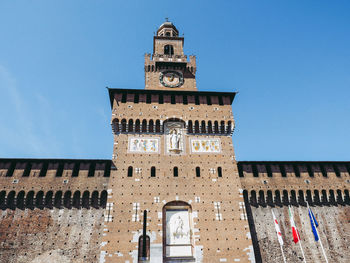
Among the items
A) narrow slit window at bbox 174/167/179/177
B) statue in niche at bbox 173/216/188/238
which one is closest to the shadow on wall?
narrow slit window at bbox 174/167/179/177

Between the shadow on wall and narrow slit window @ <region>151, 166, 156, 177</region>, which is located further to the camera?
narrow slit window @ <region>151, 166, 156, 177</region>

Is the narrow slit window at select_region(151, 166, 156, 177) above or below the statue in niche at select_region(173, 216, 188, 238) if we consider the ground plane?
above

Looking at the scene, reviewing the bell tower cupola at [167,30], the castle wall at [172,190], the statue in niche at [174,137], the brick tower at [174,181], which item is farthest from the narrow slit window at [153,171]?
the bell tower cupola at [167,30]

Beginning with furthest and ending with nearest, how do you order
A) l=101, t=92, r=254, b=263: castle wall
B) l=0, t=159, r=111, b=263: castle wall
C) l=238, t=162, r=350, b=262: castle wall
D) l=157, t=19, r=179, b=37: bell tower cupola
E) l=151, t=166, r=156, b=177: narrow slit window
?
l=157, t=19, r=179, b=37: bell tower cupola < l=151, t=166, r=156, b=177: narrow slit window < l=238, t=162, r=350, b=262: castle wall < l=0, t=159, r=111, b=263: castle wall < l=101, t=92, r=254, b=263: castle wall

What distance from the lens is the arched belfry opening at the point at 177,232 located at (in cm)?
1595

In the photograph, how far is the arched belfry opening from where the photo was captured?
1595 centimetres

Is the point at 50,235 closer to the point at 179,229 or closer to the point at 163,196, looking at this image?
the point at 163,196

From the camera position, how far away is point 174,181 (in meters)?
18.0

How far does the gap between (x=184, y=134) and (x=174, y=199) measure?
5.05m

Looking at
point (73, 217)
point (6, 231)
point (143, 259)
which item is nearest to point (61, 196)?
point (73, 217)

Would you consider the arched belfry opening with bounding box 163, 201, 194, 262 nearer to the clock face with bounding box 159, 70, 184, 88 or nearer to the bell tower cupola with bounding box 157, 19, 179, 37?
the clock face with bounding box 159, 70, 184, 88

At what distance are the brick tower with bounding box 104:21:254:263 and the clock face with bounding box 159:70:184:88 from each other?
85cm

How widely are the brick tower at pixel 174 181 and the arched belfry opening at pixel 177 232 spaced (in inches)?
2.2

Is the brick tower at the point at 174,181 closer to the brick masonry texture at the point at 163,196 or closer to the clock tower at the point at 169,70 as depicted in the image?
the brick masonry texture at the point at 163,196
